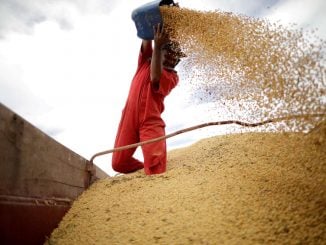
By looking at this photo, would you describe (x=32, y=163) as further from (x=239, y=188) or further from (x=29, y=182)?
(x=239, y=188)

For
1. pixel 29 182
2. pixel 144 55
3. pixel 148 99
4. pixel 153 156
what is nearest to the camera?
pixel 29 182

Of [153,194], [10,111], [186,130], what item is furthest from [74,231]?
[186,130]

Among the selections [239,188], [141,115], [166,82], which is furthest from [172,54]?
[239,188]

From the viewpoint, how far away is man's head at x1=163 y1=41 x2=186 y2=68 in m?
2.54

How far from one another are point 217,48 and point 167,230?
1202 millimetres

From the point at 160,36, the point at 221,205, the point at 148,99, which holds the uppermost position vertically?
the point at 160,36

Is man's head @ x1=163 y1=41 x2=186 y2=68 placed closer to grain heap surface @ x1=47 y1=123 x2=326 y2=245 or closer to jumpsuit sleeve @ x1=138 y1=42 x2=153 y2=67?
jumpsuit sleeve @ x1=138 y1=42 x2=153 y2=67

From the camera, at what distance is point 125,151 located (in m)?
2.70

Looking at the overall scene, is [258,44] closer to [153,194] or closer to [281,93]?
[281,93]

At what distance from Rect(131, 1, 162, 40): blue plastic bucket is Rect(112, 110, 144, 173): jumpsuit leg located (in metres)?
0.73

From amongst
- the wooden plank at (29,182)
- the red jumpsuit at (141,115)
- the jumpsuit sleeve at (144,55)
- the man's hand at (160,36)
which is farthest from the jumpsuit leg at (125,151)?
the wooden plank at (29,182)

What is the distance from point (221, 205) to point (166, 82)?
1536 millimetres

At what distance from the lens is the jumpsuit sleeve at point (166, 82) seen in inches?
106

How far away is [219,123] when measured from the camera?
202 cm
